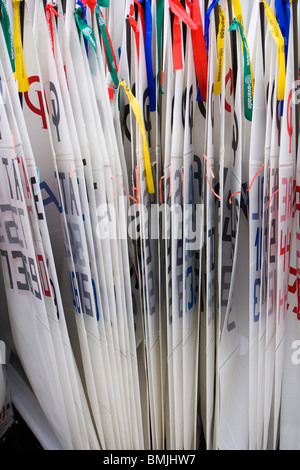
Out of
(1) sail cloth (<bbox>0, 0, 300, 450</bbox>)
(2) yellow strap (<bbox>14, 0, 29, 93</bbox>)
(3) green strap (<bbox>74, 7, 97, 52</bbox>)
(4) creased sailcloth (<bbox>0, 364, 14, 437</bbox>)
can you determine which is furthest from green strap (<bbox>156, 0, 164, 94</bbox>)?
(4) creased sailcloth (<bbox>0, 364, 14, 437</bbox>)

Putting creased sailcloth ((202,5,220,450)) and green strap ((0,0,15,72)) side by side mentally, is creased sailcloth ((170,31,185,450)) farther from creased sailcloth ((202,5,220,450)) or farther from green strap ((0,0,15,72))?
green strap ((0,0,15,72))

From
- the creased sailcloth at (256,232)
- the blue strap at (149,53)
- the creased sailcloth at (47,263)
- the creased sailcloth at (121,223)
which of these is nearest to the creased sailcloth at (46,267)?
the creased sailcloth at (47,263)

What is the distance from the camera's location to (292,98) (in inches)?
20.9

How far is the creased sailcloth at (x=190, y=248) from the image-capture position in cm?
55

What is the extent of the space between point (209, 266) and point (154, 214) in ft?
0.45

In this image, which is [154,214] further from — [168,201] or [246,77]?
[246,77]

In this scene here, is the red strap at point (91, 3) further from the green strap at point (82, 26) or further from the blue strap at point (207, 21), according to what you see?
the blue strap at point (207, 21)

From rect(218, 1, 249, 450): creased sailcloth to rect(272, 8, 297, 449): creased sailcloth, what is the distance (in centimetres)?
6

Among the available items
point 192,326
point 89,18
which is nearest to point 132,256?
point 192,326

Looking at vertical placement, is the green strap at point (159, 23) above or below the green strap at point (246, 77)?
above

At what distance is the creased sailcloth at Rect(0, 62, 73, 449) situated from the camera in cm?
52

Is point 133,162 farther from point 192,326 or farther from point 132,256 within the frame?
point 192,326

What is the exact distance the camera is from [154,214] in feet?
2.06

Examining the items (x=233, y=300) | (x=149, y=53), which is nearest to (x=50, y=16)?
(x=149, y=53)
